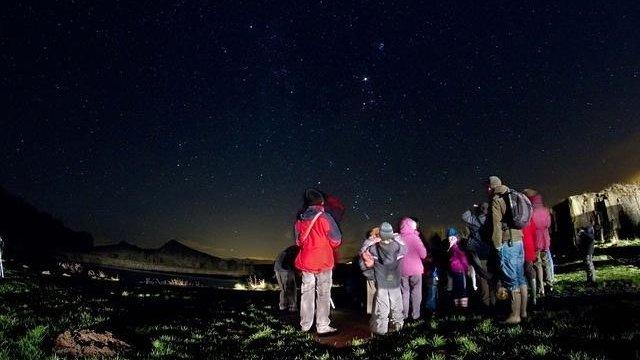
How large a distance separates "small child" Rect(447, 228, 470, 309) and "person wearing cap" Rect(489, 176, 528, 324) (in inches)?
132

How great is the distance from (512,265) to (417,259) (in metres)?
2.79

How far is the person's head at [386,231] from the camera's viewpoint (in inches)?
360

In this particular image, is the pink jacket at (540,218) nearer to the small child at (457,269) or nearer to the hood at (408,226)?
the small child at (457,269)

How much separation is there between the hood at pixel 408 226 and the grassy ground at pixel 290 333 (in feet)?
7.42

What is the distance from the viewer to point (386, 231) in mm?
9141

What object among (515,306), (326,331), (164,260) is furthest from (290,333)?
(164,260)

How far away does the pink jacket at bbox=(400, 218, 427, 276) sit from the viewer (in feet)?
34.0

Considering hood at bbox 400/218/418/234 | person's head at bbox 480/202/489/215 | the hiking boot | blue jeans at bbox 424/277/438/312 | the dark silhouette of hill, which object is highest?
the dark silhouette of hill

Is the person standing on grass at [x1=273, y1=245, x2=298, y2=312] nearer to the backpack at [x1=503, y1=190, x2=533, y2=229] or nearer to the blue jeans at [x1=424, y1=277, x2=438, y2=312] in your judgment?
the blue jeans at [x1=424, y1=277, x2=438, y2=312]

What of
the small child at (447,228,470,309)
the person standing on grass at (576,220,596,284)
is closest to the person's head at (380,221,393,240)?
the small child at (447,228,470,309)

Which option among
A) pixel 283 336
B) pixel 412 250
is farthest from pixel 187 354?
pixel 412 250

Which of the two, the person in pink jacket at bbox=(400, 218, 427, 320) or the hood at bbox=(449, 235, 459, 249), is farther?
the hood at bbox=(449, 235, 459, 249)

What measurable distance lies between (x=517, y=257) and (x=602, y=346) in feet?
7.72

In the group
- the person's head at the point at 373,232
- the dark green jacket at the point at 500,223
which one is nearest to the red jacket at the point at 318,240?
the person's head at the point at 373,232
